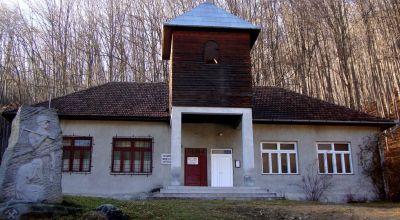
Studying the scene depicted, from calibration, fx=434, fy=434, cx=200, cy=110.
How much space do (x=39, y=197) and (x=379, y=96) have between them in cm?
2589

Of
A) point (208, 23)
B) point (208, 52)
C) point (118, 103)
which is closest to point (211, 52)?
point (208, 52)

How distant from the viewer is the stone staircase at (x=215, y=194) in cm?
1673

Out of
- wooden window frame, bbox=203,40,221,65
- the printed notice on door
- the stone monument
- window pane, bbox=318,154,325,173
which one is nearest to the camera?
the stone monument

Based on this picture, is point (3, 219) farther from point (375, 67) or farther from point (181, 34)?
point (375, 67)

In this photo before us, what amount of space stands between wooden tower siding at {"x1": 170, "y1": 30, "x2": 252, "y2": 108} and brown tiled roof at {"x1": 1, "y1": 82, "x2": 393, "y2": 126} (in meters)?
2.19

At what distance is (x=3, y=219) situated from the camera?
26.7 ft

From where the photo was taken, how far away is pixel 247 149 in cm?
1898

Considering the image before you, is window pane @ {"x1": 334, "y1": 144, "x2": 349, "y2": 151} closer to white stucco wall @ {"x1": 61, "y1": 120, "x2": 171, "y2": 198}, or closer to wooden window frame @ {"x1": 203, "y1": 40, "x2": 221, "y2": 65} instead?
wooden window frame @ {"x1": 203, "y1": 40, "x2": 221, "y2": 65}

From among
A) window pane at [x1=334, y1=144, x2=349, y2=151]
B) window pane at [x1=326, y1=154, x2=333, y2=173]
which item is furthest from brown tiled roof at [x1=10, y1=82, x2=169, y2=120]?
window pane at [x1=334, y1=144, x2=349, y2=151]

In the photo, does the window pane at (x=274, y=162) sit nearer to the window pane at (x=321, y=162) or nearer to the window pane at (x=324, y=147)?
the window pane at (x=321, y=162)

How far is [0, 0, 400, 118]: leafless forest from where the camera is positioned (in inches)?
1204

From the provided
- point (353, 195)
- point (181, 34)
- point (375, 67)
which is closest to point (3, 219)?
point (181, 34)

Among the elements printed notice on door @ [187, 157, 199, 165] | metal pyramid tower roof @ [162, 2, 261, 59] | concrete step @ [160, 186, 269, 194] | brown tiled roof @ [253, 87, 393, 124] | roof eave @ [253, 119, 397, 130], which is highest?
metal pyramid tower roof @ [162, 2, 261, 59]

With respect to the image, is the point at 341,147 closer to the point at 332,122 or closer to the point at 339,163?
the point at 339,163
